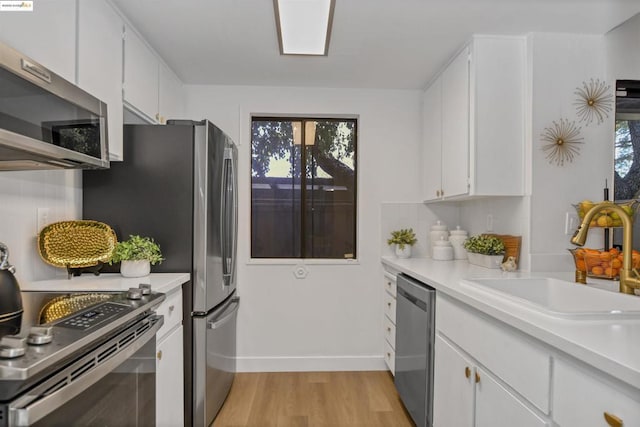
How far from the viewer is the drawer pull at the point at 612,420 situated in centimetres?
82

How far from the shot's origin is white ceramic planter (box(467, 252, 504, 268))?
2.25 m

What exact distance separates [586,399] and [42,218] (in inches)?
84.4

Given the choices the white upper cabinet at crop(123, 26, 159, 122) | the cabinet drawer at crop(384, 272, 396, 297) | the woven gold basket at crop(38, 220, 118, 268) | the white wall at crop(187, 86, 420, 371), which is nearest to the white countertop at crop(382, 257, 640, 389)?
the cabinet drawer at crop(384, 272, 396, 297)

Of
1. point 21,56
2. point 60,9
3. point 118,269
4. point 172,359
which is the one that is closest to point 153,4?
point 60,9

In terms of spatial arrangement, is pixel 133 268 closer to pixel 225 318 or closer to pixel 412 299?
pixel 225 318

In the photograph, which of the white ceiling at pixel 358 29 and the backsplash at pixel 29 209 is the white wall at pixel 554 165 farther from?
the backsplash at pixel 29 209

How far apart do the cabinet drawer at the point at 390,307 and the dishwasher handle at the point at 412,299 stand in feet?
0.81

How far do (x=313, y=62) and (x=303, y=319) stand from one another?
1.97 m

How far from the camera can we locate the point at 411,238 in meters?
3.01

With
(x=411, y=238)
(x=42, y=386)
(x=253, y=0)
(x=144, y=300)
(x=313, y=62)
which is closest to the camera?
(x=42, y=386)

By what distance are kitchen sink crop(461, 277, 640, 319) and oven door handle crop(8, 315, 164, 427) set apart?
1.33 metres

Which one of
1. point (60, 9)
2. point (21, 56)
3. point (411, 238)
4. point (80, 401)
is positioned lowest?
point (80, 401)

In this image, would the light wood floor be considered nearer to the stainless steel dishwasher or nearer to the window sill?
the stainless steel dishwasher

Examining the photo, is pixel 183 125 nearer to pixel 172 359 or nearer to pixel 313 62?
pixel 313 62
